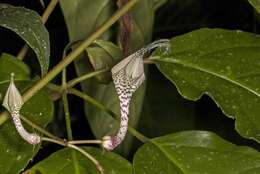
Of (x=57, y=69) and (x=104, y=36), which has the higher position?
(x=57, y=69)

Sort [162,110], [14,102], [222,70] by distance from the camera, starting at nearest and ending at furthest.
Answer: [14,102], [222,70], [162,110]

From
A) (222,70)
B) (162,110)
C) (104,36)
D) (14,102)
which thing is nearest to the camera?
(14,102)

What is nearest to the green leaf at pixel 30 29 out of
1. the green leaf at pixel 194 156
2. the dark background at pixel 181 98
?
the green leaf at pixel 194 156

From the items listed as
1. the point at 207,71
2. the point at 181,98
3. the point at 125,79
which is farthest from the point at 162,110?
the point at 125,79

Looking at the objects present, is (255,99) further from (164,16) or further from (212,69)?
(164,16)

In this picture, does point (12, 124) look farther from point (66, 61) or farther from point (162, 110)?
point (162, 110)

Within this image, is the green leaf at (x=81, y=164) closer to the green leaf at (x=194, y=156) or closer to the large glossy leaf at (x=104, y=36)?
the green leaf at (x=194, y=156)
